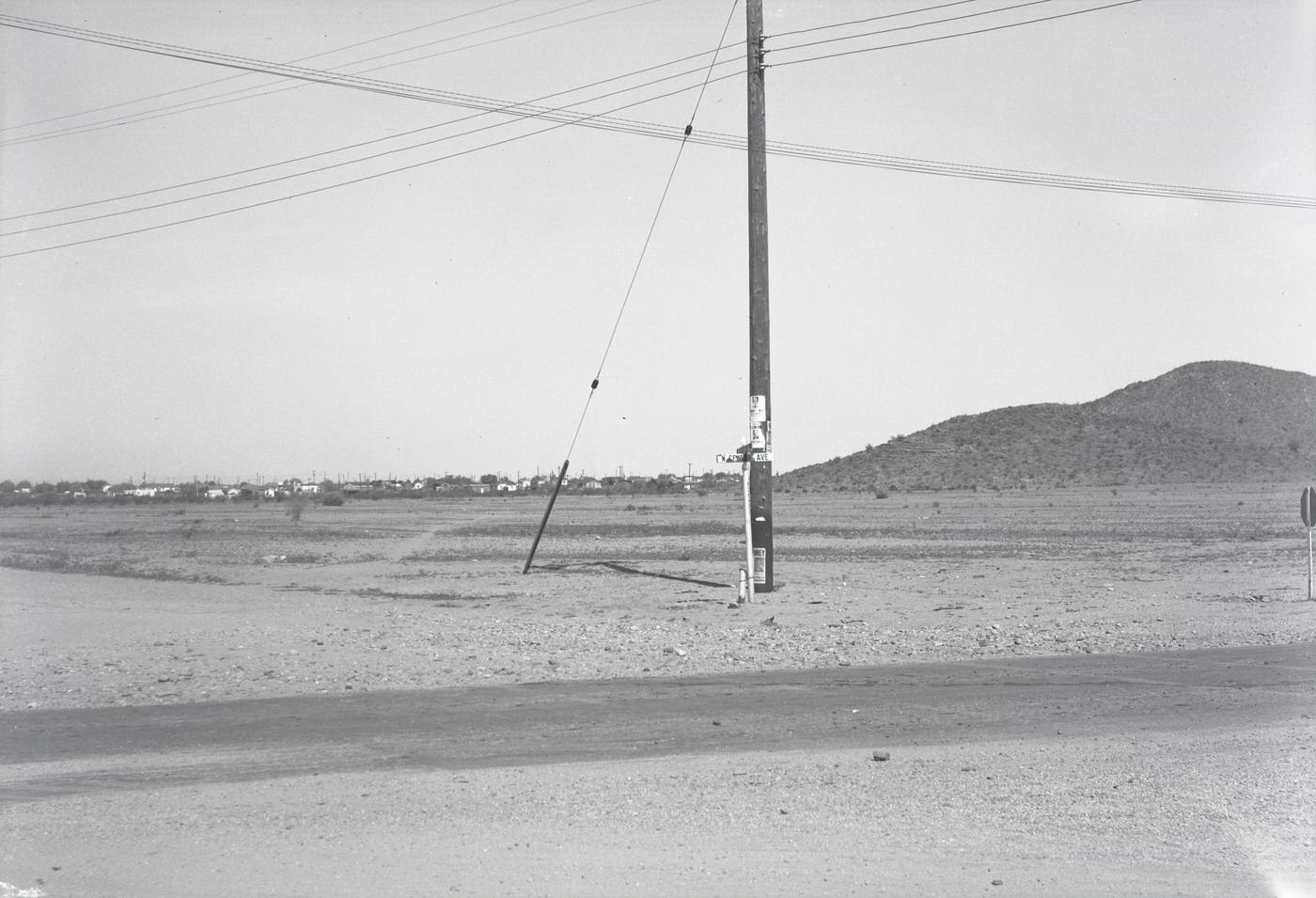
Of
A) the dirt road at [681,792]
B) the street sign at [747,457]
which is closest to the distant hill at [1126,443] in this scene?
the street sign at [747,457]

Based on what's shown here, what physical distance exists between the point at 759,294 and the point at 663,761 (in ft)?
A: 41.4

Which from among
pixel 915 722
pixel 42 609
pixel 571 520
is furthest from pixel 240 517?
pixel 915 722

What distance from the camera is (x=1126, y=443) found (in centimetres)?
11662

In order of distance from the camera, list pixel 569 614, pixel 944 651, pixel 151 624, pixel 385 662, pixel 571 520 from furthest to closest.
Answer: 1. pixel 571 520
2. pixel 569 614
3. pixel 151 624
4. pixel 944 651
5. pixel 385 662

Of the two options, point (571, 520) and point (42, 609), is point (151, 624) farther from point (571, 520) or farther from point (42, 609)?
point (571, 520)

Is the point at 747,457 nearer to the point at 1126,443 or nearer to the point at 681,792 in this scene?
the point at 681,792

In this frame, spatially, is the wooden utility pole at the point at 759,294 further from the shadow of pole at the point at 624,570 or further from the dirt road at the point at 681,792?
the dirt road at the point at 681,792

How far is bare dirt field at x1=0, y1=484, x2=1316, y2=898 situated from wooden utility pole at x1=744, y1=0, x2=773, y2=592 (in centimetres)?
253

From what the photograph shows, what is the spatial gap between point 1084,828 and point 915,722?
3.33 meters

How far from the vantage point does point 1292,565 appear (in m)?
28.8

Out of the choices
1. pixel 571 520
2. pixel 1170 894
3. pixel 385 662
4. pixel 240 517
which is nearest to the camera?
pixel 1170 894

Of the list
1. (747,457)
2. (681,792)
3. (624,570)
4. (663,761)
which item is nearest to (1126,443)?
(624,570)

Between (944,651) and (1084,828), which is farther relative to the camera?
(944,651)

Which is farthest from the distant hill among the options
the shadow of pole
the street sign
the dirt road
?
the dirt road
